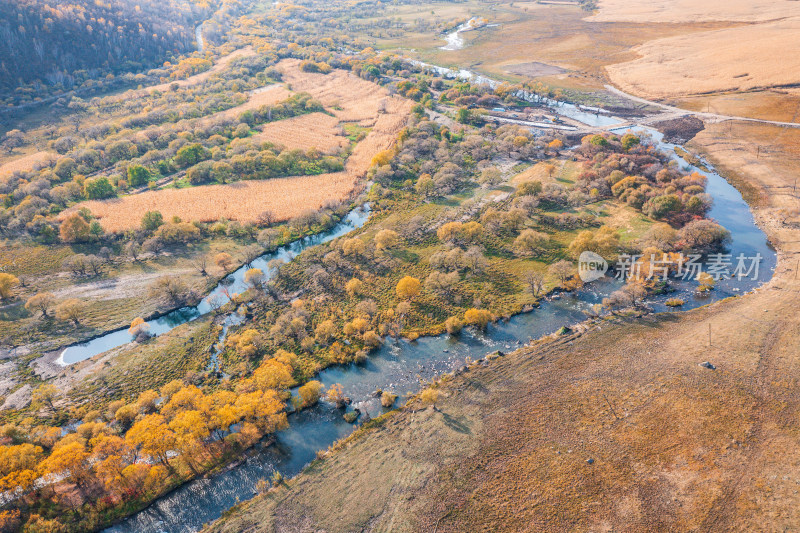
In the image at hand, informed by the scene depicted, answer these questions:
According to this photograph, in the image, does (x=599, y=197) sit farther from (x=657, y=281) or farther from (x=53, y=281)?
(x=53, y=281)

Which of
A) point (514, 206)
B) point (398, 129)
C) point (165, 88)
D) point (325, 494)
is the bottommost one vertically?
point (325, 494)

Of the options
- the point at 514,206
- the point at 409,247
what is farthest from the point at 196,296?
the point at 514,206

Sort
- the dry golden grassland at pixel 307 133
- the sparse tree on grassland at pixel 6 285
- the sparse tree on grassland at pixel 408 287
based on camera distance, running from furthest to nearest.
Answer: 1. the dry golden grassland at pixel 307 133
2. the sparse tree on grassland at pixel 6 285
3. the sparse tree on grassland at pixel 408 287

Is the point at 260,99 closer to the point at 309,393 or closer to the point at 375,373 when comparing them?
the point at 375,373

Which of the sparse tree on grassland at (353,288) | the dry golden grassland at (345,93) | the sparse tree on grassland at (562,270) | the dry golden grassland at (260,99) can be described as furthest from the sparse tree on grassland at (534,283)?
the dry golden grassland at (260,99)

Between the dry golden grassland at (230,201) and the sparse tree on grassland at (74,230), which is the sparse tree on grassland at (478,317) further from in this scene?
the sparse tree on grassland at (74,230)

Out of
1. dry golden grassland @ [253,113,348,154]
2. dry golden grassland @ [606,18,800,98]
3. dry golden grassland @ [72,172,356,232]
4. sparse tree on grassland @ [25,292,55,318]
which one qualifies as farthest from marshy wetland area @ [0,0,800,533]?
dry golden grassland @ [606,18,800,98]
